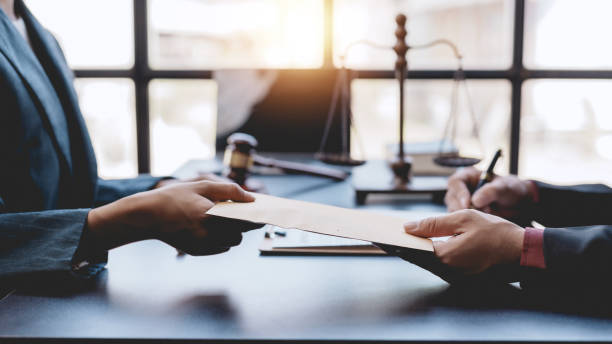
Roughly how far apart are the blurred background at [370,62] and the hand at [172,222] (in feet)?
4.79

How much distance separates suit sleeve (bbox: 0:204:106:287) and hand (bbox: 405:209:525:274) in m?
0.55

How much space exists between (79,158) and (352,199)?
0.72m

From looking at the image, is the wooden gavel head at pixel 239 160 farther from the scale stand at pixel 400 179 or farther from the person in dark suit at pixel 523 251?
the person in dark suit at pixel 523 251

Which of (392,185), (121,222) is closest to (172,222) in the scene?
(121,222)

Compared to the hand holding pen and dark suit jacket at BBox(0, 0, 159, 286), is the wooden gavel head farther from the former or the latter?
the hand holding pen

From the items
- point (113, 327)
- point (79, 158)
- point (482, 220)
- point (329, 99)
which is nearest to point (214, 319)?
point (113, 327)

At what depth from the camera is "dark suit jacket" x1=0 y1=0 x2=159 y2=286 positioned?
2.68 feet

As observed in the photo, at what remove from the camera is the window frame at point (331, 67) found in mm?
2283

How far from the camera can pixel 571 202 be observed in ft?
4.03

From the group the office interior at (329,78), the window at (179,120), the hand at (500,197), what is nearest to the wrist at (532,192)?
the hand at (500,197)

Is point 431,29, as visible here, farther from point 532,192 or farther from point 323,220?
point 323,220

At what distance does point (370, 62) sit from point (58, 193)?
1.54 metres

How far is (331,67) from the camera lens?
7.62ft

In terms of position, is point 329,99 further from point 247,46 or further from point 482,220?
point 482,220
